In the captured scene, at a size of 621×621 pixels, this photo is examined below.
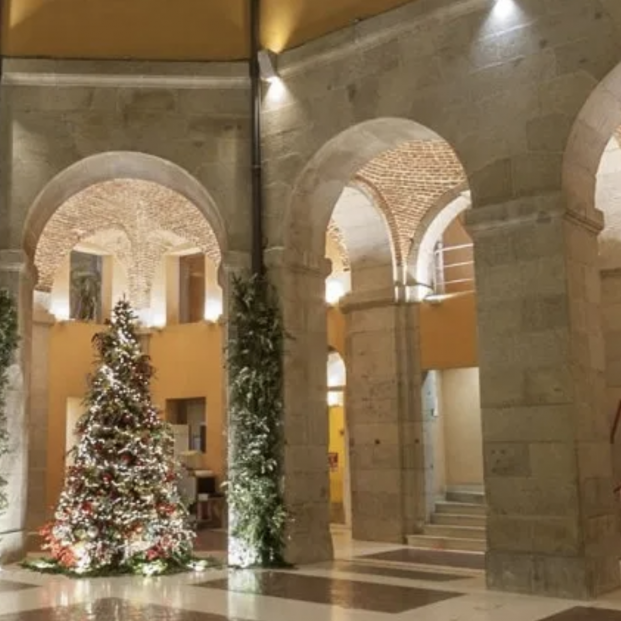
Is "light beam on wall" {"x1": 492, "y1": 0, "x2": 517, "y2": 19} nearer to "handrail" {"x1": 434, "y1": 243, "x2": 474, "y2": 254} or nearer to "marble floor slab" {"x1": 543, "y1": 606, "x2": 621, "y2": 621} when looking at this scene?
"marble floor slab" {"x1": 543, "y1": 606, "x2": 621, "y2": 621}

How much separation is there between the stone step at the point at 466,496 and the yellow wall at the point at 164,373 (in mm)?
4079

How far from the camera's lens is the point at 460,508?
1198 centimetres

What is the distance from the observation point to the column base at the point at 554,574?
6.95 meters

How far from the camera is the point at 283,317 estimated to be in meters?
9.41

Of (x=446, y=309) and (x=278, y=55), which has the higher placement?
(x=278, y=55)

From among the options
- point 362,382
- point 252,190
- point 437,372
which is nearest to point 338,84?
point 252,190

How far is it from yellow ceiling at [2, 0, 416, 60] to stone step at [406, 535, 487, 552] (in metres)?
6.08

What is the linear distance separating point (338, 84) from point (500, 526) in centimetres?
465

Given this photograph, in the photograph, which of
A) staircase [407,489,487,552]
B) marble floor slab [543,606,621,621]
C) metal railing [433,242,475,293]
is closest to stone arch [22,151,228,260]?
metal railing [433,242,475,293]

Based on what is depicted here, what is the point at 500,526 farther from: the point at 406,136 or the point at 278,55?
the point at 278,55

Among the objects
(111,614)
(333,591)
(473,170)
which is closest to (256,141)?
(473,170)

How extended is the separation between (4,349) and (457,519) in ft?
19.8

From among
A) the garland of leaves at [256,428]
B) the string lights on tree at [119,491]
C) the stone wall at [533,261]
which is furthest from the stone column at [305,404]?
the stone wall at [533,261]

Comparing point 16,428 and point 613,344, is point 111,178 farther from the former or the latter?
point 613,344
